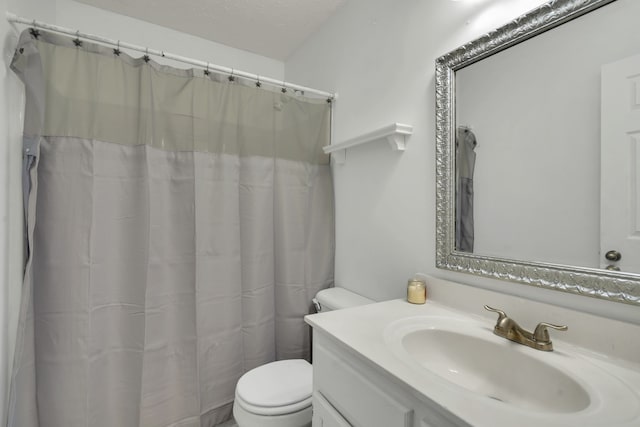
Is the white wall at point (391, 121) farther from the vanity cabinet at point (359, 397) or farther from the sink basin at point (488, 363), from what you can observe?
the vanity cabinet at point (359, 397)

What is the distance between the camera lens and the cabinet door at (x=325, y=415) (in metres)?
0.90

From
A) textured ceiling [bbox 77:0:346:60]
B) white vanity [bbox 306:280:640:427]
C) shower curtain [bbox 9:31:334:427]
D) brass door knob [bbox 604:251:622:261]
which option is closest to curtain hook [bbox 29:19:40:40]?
shower curtain [bbox 9:31:334:427]

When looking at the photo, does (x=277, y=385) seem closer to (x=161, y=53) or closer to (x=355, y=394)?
(x=355, y=394)

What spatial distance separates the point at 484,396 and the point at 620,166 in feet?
2.28

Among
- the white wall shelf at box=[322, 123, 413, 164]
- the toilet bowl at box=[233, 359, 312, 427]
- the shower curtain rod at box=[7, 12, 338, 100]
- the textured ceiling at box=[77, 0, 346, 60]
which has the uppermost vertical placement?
the textured ceiling at box=[77, 0, 346, 60]

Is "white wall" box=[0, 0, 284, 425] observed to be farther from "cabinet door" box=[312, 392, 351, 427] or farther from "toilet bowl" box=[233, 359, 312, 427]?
"cabinet door" box=[312, 392, 351, 427]

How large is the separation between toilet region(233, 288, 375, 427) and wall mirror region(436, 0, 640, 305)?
831mm

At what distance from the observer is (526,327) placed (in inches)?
36.3

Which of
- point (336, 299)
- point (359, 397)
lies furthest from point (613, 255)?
point (336, 299)

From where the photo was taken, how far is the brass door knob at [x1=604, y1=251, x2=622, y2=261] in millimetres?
785

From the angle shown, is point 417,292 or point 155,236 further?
point 155,236

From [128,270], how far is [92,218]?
11.2 inches

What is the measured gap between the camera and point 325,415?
3.17 ft

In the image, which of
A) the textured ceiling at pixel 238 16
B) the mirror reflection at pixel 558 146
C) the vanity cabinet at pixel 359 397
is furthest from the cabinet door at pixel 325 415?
the textured ceiling at pixel 238 16
